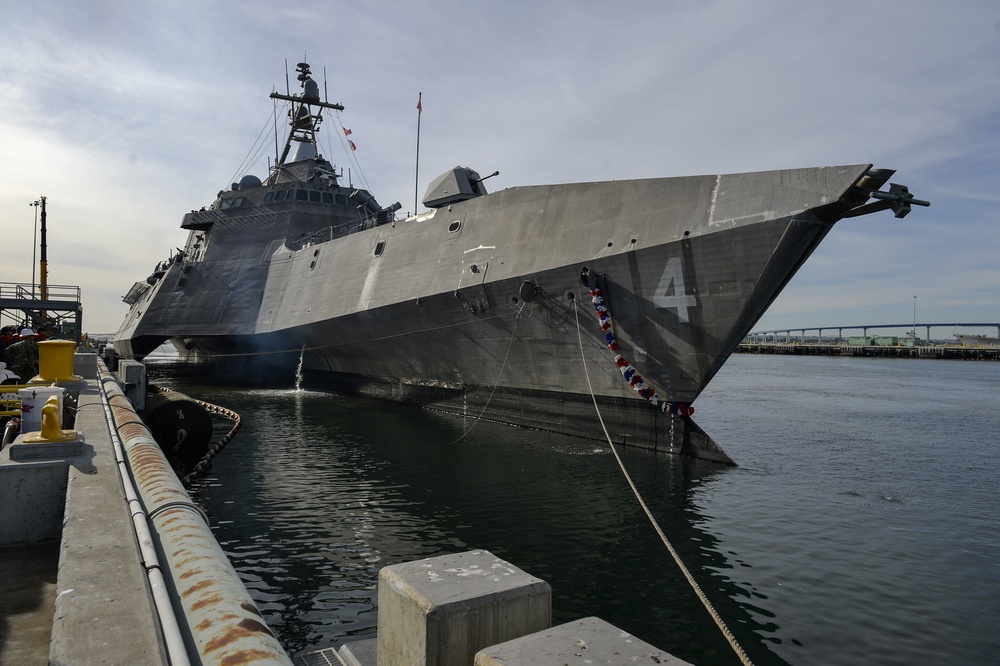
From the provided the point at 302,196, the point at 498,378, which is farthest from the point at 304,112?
the point at 498,378

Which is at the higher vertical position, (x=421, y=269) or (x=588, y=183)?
(x=588, y=183)

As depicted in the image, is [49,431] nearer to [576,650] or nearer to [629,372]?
[576,650]

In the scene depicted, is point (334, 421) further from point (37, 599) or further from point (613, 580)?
point (37, 599)

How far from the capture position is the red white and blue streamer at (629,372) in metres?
12.4

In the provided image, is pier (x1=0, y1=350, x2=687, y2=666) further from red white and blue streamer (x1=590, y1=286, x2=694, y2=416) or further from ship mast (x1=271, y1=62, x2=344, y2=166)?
ship mast (x1=271, y1=62, x2=344, y2=166)

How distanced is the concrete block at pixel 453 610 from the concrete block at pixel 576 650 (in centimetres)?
27

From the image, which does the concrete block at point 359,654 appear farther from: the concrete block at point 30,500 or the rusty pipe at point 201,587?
the concrete block at point 30,500

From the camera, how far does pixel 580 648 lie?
2396 millimetres

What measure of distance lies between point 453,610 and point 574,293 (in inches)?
423

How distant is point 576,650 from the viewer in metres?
2.38

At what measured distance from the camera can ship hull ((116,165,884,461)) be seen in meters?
11.0

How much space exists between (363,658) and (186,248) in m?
31.7

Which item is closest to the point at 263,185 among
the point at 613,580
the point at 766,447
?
the point at 766,447

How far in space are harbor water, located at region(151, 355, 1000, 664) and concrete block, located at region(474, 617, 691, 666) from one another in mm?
2999
